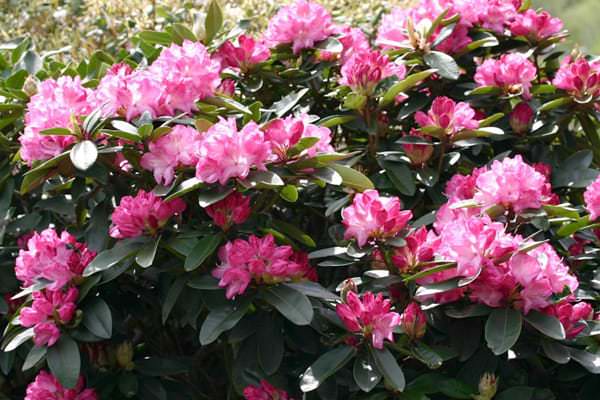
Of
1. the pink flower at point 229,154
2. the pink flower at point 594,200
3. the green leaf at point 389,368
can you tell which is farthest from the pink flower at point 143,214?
the pink flower at point 594,200

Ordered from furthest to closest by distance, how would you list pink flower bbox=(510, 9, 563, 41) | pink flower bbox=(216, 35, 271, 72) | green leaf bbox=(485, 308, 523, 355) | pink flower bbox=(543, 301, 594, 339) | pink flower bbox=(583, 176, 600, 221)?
pink flower bbox=(510, 9, 563, 41) < pink flower bbox=(216, 35, 271, 72) < pink flower bbox=(583, 176, 600, 221) < pink flower bbox=(543, 301, 594, 339) < green leaf bbox=(485, 308, 523, 355)

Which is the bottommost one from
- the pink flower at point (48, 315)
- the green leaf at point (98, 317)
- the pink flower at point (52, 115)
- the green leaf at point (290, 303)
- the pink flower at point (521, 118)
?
the green leaf at point (98, 317)

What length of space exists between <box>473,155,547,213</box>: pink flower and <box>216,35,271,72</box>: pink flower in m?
0.85

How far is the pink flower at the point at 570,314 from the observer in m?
1.73

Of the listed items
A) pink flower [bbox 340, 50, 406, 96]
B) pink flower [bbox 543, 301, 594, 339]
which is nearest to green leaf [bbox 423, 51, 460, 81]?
pink flower [bbox 340, 50, 406, 96]

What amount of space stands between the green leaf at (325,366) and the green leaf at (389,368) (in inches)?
2.1

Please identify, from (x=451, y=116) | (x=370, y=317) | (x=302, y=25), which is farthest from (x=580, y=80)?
(x=370, y=317)

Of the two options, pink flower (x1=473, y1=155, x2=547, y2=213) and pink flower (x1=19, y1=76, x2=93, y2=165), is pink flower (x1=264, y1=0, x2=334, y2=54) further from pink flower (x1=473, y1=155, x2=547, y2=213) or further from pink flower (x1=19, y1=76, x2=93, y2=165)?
pink flower (x1=473, y1=155, x2=547, y2=213)

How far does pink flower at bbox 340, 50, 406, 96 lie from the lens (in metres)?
2.18

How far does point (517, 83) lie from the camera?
2.34 metres

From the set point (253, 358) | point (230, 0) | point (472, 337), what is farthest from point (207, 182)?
point (230, 0)

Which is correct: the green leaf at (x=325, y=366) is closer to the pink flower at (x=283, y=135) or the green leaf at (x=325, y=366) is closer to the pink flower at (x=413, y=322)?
the pink flower at (x=413, y=322)

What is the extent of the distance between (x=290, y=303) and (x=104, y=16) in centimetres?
244

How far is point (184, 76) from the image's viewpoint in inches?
77.3
